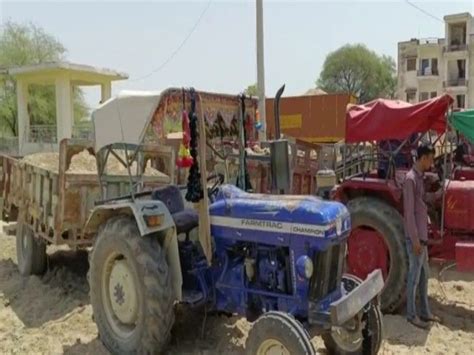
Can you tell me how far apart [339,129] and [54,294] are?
12.9 metres

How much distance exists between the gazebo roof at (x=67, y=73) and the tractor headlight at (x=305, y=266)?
20.6 m

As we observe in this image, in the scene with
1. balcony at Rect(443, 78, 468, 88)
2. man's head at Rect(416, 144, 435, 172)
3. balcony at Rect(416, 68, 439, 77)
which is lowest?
man's head at Rect(416, 144, 435, 172)

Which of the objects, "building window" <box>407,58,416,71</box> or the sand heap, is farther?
"building window" <box>407,58,416,71</box>

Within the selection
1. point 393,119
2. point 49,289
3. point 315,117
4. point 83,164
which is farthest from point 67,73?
point 393,119

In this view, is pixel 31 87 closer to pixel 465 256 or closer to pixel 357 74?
pixel 465 256

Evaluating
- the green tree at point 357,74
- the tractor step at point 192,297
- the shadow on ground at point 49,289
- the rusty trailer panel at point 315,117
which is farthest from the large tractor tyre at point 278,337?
the green tree at point 357,74

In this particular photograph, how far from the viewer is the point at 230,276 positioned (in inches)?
175

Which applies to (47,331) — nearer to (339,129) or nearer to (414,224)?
(414,224)

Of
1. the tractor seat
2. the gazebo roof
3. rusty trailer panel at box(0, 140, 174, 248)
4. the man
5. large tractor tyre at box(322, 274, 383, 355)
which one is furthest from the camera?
the gazebo roof

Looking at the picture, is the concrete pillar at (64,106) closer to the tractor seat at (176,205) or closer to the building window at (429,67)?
the tractor seat at (176,205)

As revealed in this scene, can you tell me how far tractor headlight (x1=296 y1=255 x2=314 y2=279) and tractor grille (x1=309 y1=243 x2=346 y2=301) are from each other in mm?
53

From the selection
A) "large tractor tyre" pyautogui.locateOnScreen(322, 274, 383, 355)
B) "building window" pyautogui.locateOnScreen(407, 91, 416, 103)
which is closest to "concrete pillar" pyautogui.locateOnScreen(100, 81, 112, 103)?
"large tractor tyre" pyautogui.locateOnScreen(322, 274, 383, 355)

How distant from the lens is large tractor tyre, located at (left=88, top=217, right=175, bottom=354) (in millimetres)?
4379

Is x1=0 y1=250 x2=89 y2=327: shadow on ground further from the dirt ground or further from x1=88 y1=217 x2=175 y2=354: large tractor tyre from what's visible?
x1=88 y1=217 x2=175 y2=354: large tractor tyre
